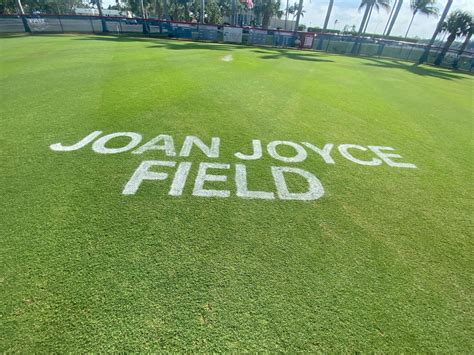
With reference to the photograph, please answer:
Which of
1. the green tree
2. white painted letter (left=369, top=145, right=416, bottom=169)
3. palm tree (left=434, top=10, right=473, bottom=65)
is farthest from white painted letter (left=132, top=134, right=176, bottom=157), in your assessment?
the green tree

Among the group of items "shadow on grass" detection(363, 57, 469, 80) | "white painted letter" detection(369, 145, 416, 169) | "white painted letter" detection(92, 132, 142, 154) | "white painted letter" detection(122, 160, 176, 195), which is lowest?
"shadow on grass" detection(363, 57, 469, 80)

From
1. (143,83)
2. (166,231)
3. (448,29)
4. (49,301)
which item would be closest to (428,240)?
(166,231)

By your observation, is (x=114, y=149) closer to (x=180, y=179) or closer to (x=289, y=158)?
(x=180, y=179)

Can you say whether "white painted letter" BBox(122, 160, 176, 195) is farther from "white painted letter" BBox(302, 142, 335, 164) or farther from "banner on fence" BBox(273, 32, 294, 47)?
"banner on fence" BBox(273, 32, 294, 47)

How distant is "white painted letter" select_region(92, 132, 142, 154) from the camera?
4.04 meters

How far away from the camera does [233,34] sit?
29078 millimetres

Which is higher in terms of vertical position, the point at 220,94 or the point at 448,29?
the point at 448,29

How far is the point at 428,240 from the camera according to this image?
2830mm

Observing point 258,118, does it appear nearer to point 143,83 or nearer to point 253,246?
point 253,246

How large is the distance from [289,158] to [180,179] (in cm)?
188

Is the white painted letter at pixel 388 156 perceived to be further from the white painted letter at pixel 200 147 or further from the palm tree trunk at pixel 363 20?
the palm tree trunk at pixel 363 20

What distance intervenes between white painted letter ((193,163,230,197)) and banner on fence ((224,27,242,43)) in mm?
30007

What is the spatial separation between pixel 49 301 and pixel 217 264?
136cm

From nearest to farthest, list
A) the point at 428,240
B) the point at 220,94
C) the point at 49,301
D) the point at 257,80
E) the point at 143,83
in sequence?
the point at 49,301 → the point at 428,240 → the point at 220,94 → the point at 143,83 → the point at 257,80
